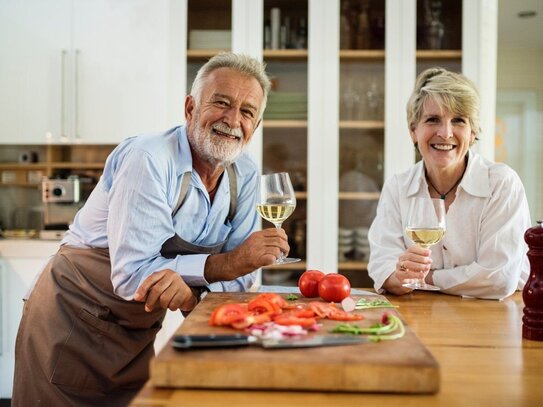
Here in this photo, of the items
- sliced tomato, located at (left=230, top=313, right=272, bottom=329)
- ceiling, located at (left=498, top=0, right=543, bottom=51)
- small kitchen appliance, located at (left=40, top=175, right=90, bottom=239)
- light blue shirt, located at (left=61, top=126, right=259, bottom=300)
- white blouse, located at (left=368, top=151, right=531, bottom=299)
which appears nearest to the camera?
sliced tomato, located at (left=230, top=313, right=272, bottom=329)

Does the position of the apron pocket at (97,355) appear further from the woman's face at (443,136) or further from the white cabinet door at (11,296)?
the white cabinet door at (11,296)

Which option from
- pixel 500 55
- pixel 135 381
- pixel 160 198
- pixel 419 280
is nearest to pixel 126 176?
pixel 160 198

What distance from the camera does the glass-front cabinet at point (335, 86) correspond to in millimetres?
3271

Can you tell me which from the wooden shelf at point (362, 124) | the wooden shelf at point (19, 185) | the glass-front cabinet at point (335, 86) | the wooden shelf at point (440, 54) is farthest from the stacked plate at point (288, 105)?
the wooden shelf at point (19, 185)

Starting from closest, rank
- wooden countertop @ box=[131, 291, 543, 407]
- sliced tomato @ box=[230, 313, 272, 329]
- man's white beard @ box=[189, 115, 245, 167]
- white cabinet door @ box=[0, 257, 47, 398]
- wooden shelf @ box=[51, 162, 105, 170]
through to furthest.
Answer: wooden countertop @ box=[131, 291, 543, 407] → sliced tomato @ box=[230, 313, 272, 329] → man's white beard @ box=[189, 115, 245, 167] → white cabinet door @ box=[0, 257, 47, 398] → wooden shelf @ box=[51, 162, 105, 170]

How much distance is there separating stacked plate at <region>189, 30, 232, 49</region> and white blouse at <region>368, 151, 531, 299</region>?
163cm

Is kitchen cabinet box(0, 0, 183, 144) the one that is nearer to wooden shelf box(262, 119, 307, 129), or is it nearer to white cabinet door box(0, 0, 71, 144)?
white cabinet door box(0, 0, 71, 144)

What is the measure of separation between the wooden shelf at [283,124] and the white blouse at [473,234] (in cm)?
134

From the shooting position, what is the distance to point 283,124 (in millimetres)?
3342

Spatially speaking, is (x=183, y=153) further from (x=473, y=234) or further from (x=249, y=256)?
(x=473, y=234)

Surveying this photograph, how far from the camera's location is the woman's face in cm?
196

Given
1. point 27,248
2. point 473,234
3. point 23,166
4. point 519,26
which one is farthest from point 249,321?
point 519,26

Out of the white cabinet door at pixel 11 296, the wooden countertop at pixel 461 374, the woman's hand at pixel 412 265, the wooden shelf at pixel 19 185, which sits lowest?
the white cabinet door at pixel 11 296

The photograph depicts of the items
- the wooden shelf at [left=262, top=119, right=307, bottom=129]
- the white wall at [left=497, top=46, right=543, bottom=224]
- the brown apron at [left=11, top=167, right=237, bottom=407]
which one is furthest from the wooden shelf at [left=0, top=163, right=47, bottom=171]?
the white wall at [left=497, top=46, right=543, bottom=224]
